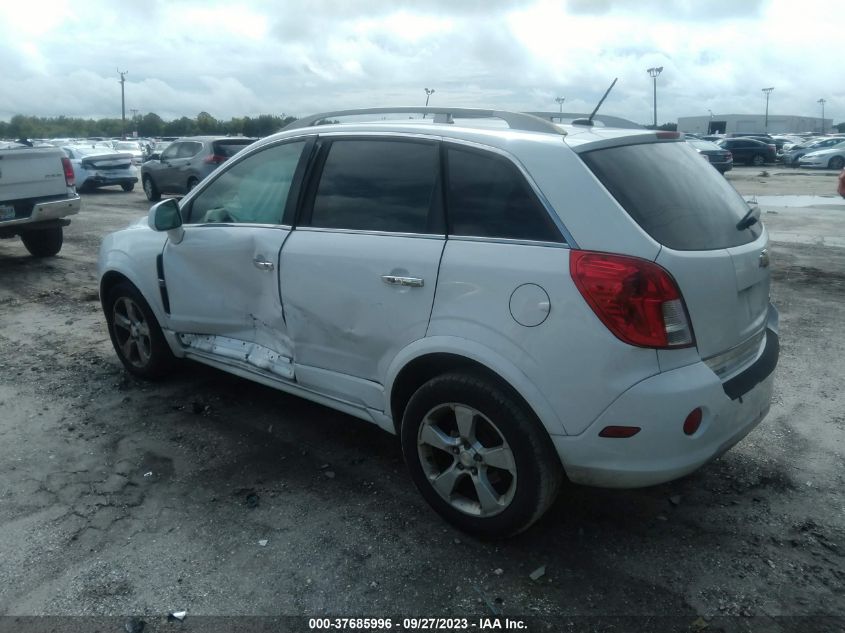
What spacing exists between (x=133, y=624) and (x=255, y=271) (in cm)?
195

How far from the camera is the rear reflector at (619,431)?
2848 millimetres

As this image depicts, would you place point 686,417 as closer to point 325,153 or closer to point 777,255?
point 325,153

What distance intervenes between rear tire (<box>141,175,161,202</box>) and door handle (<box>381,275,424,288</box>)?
56.3 ft

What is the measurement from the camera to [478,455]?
10.5 feet

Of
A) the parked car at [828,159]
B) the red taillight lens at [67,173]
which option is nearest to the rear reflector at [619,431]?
the red taillight lens at [67,173]

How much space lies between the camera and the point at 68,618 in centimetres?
291

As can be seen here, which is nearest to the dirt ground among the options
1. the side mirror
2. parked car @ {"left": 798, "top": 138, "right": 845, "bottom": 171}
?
the side mirror

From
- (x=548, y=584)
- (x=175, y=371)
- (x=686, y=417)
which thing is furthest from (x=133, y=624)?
(x=175, y=371)

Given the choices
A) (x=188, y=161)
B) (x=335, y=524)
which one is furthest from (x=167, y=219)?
(x=188, y=161)

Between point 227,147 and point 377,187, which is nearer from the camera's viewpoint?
point 377,187

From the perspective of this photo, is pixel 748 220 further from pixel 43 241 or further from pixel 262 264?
pixel 43 241

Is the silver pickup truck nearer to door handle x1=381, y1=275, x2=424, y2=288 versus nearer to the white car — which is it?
door handle x1=381, y1=275, x2=424, y2=288

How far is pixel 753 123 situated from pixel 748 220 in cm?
11116

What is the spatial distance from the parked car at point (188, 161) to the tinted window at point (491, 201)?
14.7m
